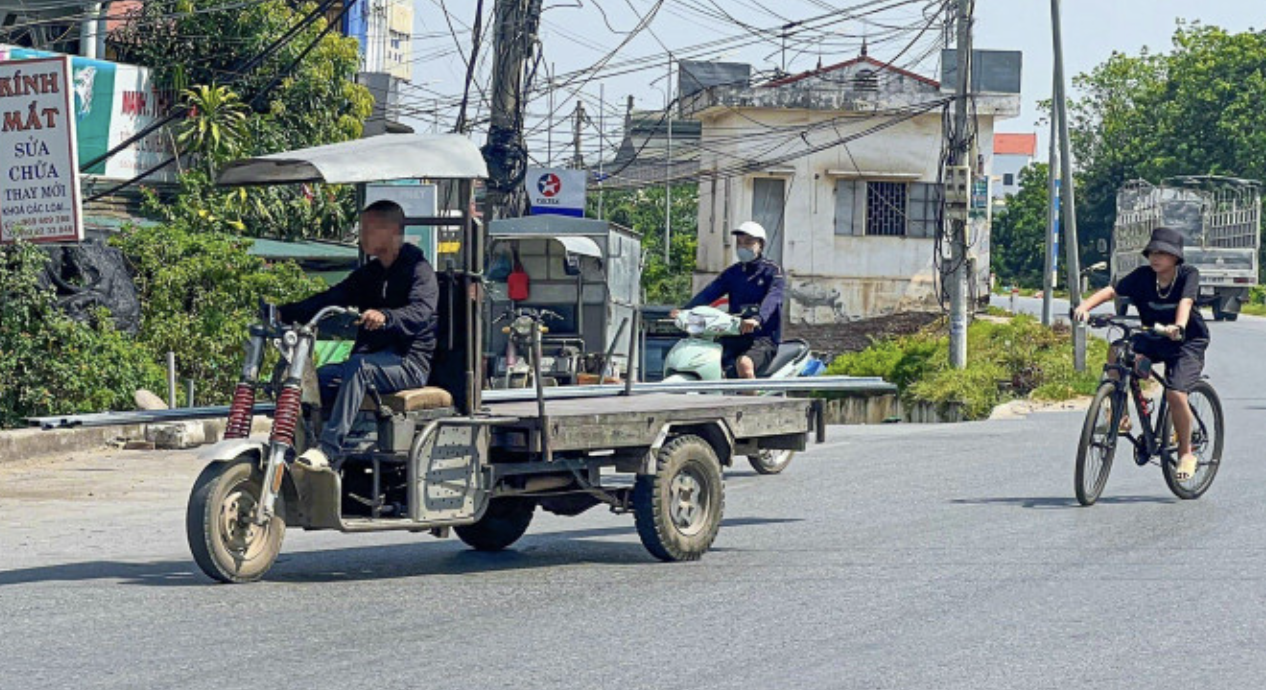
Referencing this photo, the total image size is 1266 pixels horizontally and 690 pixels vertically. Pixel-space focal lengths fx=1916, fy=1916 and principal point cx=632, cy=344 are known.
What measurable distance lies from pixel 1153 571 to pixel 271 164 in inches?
189

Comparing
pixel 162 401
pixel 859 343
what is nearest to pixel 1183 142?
pixel 859 343

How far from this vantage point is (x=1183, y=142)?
3125 inches

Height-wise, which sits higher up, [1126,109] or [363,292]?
[1126,109]

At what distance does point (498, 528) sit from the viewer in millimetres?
10680

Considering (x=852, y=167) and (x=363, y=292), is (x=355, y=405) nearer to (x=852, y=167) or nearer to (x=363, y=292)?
(x=363, y=292)

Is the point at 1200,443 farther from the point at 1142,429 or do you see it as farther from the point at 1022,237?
the point at 1022,237

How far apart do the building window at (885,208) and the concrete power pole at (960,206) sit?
17060 millimetres

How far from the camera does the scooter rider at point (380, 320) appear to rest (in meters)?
9.02

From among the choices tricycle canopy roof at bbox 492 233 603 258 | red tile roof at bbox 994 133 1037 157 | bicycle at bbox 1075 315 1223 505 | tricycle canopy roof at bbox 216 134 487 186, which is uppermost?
red tile roof at bbox 994 133 1037 157

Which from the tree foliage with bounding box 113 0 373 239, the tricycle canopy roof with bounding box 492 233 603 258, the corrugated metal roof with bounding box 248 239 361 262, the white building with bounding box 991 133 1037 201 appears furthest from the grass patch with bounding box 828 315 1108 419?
the white building with bounding box 991 133 1037 201

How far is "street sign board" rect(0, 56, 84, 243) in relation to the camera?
16266 mm

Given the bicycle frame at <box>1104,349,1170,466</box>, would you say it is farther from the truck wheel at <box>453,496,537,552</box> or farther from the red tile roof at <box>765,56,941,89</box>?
the red tile roof at <box>765,56,941,89</box>

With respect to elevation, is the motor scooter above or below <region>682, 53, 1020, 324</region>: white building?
below

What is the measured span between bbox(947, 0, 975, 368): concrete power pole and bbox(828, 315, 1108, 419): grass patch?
58 centimetres
